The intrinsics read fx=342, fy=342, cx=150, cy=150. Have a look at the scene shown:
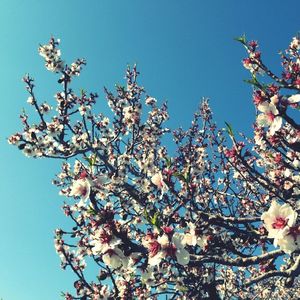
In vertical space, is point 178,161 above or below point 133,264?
above

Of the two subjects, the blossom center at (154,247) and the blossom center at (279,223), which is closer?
the blossom center at (279,223)

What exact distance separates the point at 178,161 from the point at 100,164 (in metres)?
3.35

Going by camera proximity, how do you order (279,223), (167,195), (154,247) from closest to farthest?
(279,223) < (154,247) < (167,195)

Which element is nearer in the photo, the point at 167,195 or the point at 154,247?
the point at 154,247

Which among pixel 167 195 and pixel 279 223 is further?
pixel 167 195

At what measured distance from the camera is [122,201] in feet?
22.5

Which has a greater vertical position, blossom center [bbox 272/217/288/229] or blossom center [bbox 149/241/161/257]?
blossom center [bbox 149/241/161/257]

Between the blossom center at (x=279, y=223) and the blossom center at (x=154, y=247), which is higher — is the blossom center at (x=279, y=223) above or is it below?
below

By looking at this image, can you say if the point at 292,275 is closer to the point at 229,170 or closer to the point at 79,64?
the point at 229,170

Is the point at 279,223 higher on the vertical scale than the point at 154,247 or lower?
lower

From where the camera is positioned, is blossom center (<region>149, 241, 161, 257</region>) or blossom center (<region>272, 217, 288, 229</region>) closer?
blossom center (<region>272, 217, 288, 229</region>)

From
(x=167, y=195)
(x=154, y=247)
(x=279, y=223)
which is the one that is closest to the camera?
(x=279, y=223)

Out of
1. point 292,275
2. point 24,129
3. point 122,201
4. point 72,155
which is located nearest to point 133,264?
point 292,275

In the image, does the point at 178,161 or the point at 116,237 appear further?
the point at 178,161
